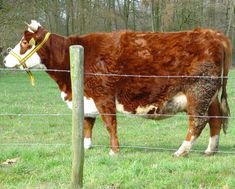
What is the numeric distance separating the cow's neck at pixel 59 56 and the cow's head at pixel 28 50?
145 millimetres

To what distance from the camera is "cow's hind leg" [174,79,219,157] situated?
8789 mm

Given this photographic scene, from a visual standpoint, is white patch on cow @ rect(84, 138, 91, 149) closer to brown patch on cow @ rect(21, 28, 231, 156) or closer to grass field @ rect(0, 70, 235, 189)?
grass field @ rect(0, 70, 235, 189)

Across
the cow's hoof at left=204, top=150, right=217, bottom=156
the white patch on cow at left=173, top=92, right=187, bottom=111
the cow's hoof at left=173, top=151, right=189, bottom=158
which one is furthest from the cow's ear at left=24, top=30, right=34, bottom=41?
the cow's hoof at left=204, top=150, right=217, bottom=156

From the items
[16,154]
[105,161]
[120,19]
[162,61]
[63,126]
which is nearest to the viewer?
[105,161]

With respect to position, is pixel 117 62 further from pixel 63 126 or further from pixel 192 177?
pixel 63 126

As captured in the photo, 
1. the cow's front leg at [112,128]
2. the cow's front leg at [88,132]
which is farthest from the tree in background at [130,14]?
the cow's front leg at [112,128]

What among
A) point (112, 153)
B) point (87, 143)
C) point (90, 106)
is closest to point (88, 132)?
point (87, 143)

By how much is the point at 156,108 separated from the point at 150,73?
0.65 metres

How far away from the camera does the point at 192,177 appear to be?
22.0 feet

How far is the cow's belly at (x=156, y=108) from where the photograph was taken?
→ 9059 millimetres

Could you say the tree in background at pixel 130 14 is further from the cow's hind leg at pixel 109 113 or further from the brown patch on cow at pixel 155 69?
the cow's hind leg at pixel 109 113

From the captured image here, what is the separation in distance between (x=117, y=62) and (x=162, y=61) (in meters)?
0.81

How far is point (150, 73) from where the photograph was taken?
9086 mm

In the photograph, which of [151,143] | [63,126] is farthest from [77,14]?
[151,143]
